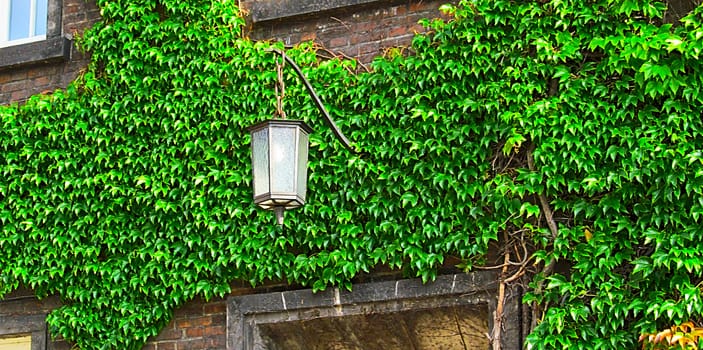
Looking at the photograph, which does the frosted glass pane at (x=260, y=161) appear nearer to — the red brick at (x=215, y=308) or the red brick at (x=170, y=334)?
the red brick at (x=215, y=308)

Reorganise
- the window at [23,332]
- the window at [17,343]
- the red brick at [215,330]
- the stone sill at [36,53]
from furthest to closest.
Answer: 1. the stone sill at [36,53]
2. the window at [17,343]
3. the window at [23,332]
4. the red brick at [215,330]

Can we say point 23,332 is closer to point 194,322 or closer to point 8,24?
point 194,322

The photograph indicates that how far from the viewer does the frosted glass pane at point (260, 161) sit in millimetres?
6621

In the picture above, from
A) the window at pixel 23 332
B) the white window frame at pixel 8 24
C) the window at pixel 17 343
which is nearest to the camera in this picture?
the window at pixel 23 332

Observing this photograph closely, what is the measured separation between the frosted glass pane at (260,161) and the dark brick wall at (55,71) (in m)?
2.47

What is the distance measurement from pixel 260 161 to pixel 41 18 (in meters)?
3.15

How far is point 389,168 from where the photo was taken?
7609 mm

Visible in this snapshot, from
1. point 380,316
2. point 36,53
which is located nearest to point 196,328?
point 380,316

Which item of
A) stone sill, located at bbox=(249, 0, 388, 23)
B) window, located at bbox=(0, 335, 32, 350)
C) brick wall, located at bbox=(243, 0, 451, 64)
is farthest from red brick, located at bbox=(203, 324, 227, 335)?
stone sill, located at bbox=(249, 0, 388, 23)

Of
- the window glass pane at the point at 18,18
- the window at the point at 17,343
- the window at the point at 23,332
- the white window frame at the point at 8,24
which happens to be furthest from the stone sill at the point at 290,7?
the window at the point at 17,343

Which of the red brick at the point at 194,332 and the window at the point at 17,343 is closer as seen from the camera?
the red brick at the point at 194,332

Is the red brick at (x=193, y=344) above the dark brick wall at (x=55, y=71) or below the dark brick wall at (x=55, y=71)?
below

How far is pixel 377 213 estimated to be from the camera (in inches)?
296

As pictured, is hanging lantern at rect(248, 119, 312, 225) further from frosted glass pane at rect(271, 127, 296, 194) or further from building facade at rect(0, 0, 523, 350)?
building facade at rect(0, 0, 523, 350)
